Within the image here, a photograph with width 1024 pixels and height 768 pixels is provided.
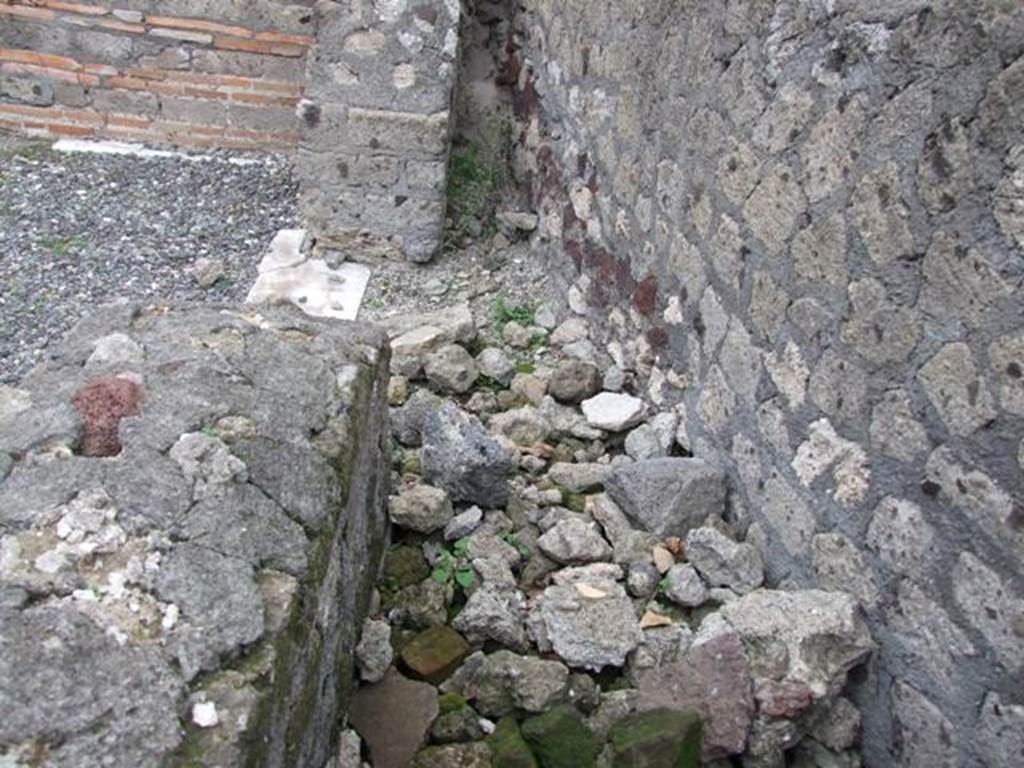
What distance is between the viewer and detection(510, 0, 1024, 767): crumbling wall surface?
6.07 feet

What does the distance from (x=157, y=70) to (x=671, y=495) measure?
3.87 meters

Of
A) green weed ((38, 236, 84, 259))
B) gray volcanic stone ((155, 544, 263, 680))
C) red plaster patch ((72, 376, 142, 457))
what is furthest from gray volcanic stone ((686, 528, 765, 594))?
green weed ((38, 236, 84, 259))

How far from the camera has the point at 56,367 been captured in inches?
86.8

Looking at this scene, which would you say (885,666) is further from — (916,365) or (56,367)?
(56,367)

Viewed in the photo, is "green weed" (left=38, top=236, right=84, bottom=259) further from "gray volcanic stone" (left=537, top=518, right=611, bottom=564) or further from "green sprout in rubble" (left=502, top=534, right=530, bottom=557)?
"gray volcanic stone" (left=537, top=518, right=611, bottom=564)

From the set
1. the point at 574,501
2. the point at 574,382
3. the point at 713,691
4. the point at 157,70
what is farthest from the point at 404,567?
the point at 157,70

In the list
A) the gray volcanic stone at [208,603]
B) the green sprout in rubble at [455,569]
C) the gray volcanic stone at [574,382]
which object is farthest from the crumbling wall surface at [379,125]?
the gray volcanic stone at [208,603]

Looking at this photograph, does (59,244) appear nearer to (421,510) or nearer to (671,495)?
(421,510)

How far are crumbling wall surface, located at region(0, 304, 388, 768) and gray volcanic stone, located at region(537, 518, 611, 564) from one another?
476mm

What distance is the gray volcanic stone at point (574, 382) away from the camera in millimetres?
3436

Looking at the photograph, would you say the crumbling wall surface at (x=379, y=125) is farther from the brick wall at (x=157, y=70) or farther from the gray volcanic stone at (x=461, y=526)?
the gray volcanic stone at (x=461, y=526)

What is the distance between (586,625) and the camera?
2.41 meters

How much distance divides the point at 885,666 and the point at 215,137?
173 inches

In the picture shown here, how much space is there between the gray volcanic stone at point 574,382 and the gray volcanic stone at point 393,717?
1.35m
